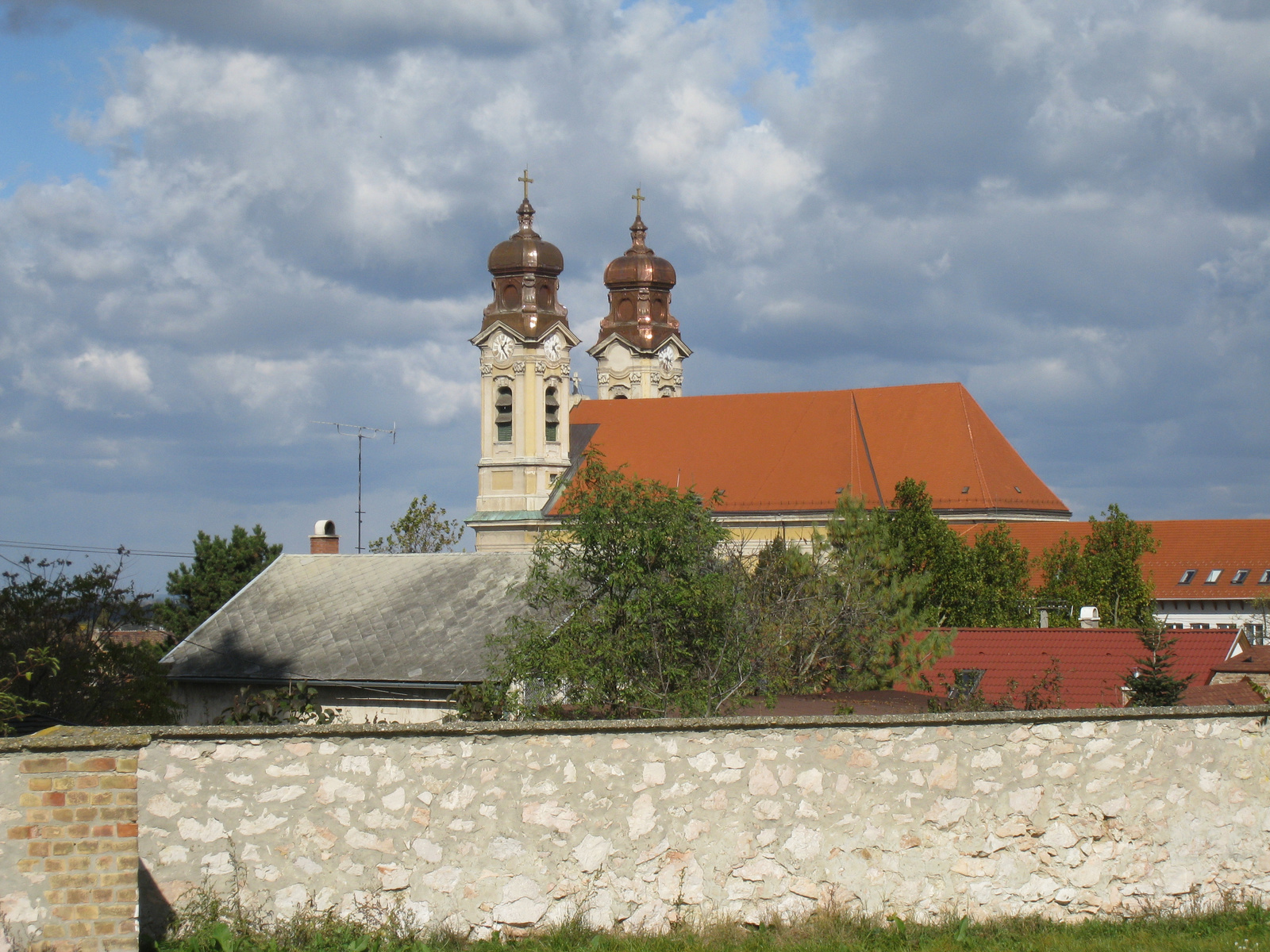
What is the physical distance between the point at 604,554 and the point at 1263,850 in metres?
6.99

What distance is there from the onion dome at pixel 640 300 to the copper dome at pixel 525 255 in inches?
265

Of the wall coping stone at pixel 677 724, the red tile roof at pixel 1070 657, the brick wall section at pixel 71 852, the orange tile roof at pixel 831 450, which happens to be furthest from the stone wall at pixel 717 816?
the orange tile roof at pixel 831 450

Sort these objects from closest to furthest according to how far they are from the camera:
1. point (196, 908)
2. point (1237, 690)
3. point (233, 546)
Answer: point (196, 908), point (1237, 690), point (233, 546)

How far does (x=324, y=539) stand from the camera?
28.3 meters

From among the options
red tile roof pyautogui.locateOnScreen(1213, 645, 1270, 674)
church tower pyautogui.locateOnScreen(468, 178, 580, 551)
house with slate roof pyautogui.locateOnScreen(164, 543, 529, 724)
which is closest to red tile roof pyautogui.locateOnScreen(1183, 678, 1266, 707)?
red tile roof pyautogui.locateOnScreen(1213, 645, 1270, 674)

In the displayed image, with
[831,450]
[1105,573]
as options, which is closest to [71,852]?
[1105,573]

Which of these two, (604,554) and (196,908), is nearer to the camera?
(196,908)

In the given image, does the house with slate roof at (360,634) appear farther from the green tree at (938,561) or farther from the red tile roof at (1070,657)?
the green tree at (938,561)

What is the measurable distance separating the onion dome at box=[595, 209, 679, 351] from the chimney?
87.4 feet

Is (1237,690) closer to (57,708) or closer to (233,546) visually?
(57,708)

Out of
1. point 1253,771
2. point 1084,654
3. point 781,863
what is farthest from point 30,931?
point 1084,654

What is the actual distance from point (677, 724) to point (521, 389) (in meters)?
40.3

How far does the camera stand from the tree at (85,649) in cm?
1416

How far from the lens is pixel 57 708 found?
13898 mm
